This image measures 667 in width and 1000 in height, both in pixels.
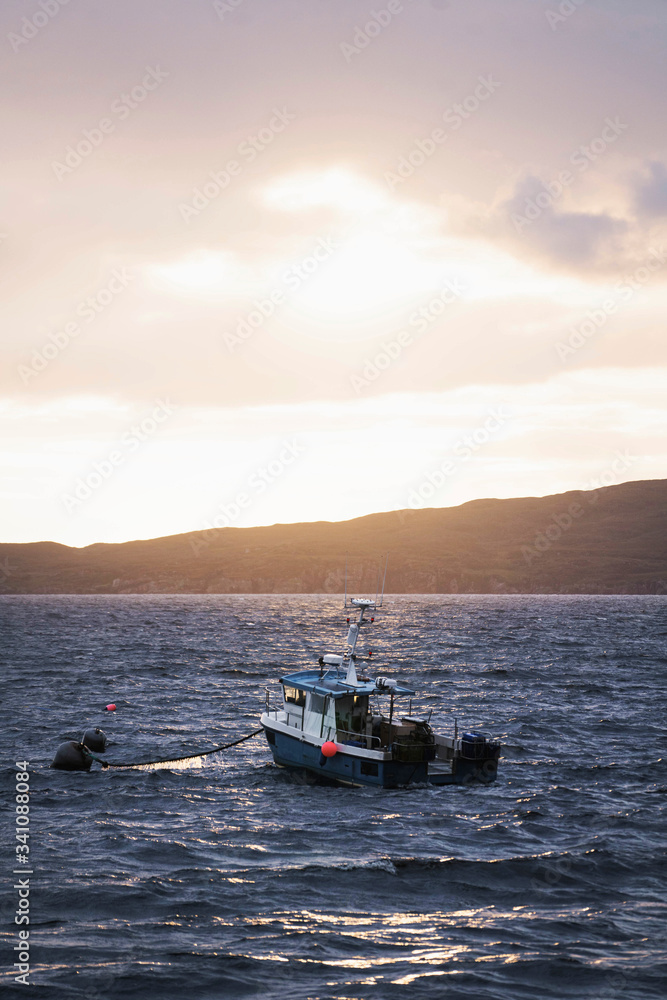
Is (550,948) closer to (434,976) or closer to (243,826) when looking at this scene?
(434,976)

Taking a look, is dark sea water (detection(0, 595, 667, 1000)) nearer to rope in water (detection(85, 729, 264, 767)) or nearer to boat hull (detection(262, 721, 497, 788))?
boat hull (detection(262, 721, 497, 788))

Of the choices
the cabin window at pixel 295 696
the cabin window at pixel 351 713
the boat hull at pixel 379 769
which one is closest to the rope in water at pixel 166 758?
the cabin window at pixel 295 696

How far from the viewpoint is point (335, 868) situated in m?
23.7

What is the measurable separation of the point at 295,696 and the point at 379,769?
5.28m

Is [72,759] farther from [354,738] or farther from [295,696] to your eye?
[354,738]

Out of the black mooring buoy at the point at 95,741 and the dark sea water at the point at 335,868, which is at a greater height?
the black mooring buoy at the point at 95,741

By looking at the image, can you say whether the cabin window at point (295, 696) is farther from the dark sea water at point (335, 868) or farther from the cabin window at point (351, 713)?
the dark sea water at point (335, 868)

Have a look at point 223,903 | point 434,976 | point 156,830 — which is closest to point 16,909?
point 223,903

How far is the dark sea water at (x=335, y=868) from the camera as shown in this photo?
17594mm

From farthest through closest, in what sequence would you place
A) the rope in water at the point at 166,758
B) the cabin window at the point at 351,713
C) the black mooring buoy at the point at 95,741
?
the black mooring buoy at the point at 95,741 < the rope in water at the point at 166,758 < the cabin window at the point at 351,713

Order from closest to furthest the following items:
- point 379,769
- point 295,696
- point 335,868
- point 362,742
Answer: point 335,868 < point 379,769 < point 362,742 < point 295,696

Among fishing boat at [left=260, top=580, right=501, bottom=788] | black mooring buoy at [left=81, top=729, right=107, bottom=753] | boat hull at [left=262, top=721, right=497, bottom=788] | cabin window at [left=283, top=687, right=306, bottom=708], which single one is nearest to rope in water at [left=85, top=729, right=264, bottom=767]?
black mooring buoy at [left=81, top=729, right=107, bottom=753]

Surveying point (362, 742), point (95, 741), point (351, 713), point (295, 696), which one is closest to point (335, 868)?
point (362, 742)

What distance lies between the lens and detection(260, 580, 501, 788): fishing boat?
3209cm
